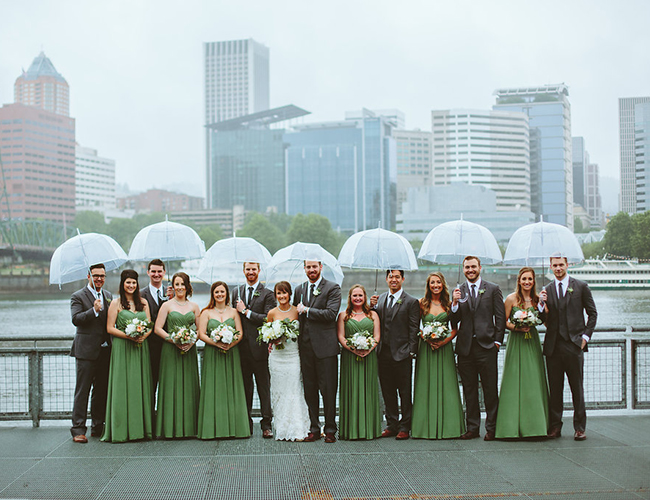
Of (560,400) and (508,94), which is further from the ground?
(508,94)

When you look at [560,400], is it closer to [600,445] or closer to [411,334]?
[600,445]

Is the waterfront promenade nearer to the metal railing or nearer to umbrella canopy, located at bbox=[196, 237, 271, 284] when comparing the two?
the metal railing

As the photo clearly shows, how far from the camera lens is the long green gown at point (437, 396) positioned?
6.86 m

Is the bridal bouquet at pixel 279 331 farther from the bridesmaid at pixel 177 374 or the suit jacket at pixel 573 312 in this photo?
the suit jacket at pixel 573 312

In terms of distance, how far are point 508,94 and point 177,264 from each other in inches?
5318

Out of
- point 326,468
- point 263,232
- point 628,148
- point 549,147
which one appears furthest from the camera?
point 549,147

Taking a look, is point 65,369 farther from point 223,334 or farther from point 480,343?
point 480,343

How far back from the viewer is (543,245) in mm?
7031

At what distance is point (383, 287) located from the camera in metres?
71.8

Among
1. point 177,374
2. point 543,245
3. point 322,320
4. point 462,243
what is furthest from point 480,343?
point 177,374

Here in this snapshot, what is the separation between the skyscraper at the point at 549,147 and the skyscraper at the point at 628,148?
1029 inches

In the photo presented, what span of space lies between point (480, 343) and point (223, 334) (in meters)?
2.70

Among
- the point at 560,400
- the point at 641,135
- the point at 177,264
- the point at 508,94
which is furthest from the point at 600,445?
the point at 508,94

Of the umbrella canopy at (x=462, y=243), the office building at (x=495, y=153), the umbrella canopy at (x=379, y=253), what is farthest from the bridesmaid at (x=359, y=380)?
the office building at (x=495, y=153)
